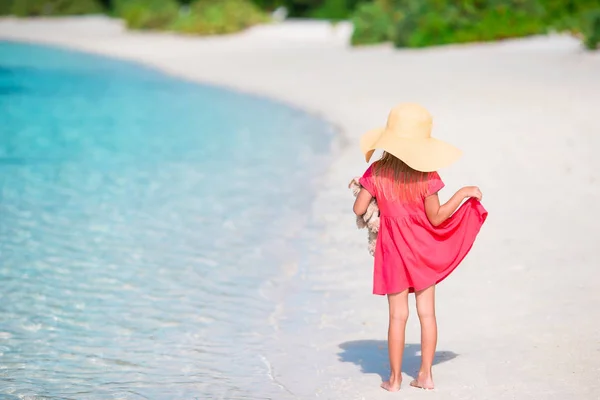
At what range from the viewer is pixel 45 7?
144 ft

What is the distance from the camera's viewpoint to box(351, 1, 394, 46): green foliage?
2542cm

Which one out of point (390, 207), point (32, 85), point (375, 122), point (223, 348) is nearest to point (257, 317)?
point (223, 348)

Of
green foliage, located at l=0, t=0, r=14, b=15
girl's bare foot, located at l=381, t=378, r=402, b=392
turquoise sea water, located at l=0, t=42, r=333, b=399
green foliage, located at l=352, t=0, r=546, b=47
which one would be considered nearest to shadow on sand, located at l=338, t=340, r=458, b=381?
girl's bare foot, located at l=381, t=378, r=402, b=392

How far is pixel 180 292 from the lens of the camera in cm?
694

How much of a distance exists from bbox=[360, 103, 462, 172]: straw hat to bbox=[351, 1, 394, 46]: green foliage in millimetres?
21141

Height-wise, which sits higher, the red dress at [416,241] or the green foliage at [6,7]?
the red dress at [416,241]

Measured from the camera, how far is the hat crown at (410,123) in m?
4.54

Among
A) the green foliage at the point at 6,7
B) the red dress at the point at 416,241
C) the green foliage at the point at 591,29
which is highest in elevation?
the green foliage at the point at 591,29

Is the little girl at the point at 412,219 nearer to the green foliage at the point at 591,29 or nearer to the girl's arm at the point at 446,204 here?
the girl's arm at the point at 446,204

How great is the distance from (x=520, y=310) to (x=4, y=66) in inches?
816

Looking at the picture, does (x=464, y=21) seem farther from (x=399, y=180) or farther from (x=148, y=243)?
(x=399, y=180)

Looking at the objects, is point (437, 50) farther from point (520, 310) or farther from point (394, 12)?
point (520, 310)

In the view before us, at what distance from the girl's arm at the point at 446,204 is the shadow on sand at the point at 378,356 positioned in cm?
89

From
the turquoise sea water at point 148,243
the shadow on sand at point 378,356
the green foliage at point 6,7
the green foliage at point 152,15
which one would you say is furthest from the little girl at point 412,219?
the green foliage at point 6,7
